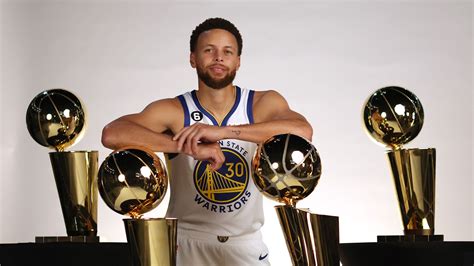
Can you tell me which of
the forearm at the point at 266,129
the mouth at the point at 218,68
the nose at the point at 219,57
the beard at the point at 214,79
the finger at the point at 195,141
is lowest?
the finger at the point at 195,141

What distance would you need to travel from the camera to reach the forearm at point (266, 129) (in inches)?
57.2

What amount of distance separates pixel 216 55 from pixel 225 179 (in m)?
0.23

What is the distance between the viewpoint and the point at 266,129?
153 centimetres

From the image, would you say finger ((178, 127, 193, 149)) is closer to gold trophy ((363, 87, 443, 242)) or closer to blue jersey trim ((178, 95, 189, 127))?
gold trophy ((363, 87, 443, 242))

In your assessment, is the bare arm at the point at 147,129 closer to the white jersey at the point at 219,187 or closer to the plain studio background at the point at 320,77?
the white jersey at the point at 219,187

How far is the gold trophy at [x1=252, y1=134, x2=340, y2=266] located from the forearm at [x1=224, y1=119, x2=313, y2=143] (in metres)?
0.40

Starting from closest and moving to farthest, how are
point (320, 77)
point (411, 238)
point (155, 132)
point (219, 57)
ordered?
point (411, 238) → point (155, 132) → point (219, 57) → point (320, 77)

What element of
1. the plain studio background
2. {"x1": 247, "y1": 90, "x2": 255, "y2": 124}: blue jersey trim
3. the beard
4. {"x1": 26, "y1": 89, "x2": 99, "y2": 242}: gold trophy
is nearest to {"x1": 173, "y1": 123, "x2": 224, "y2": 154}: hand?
{"x1": 26, "y1": 89, "x2": 99, "y2": 242}: gold trophy

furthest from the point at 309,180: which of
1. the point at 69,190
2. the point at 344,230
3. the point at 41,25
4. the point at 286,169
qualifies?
the point at 41,25

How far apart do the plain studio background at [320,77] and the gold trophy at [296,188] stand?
3089 mm

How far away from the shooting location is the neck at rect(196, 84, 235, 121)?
67.3 inches

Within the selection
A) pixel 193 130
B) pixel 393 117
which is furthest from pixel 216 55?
pixel 393 117

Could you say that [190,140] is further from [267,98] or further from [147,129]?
[267,98]

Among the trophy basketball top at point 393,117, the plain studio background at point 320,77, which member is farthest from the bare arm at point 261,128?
the plain studio background at point 320,77
